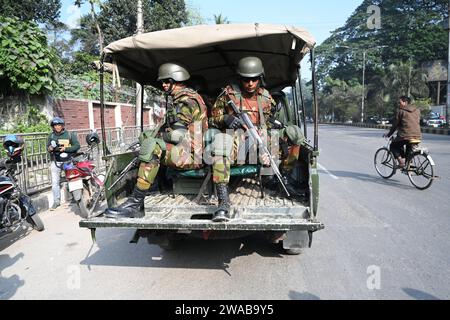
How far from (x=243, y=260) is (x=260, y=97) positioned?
1834 mm

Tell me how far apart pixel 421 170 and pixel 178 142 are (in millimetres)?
5049

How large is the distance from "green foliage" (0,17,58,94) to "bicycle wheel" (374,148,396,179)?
736cm

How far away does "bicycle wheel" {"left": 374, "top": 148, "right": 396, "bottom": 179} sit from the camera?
7562 millimetres

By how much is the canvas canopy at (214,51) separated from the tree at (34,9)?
84.9ft

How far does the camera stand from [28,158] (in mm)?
5895

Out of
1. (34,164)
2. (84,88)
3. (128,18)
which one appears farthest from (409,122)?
(128,18)

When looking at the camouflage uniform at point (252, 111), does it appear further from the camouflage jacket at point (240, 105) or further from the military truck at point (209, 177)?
the military truck at point (209, 177)

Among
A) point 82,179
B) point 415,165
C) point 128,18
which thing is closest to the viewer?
point 82,179

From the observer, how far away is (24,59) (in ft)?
A: 25.1

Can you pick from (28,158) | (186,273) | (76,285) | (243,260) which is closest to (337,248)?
(243,260)

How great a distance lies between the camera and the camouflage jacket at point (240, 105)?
4.19 meters

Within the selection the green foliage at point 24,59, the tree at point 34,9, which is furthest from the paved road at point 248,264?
the tree at point 34,9

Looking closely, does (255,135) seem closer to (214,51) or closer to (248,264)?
(248,264)
